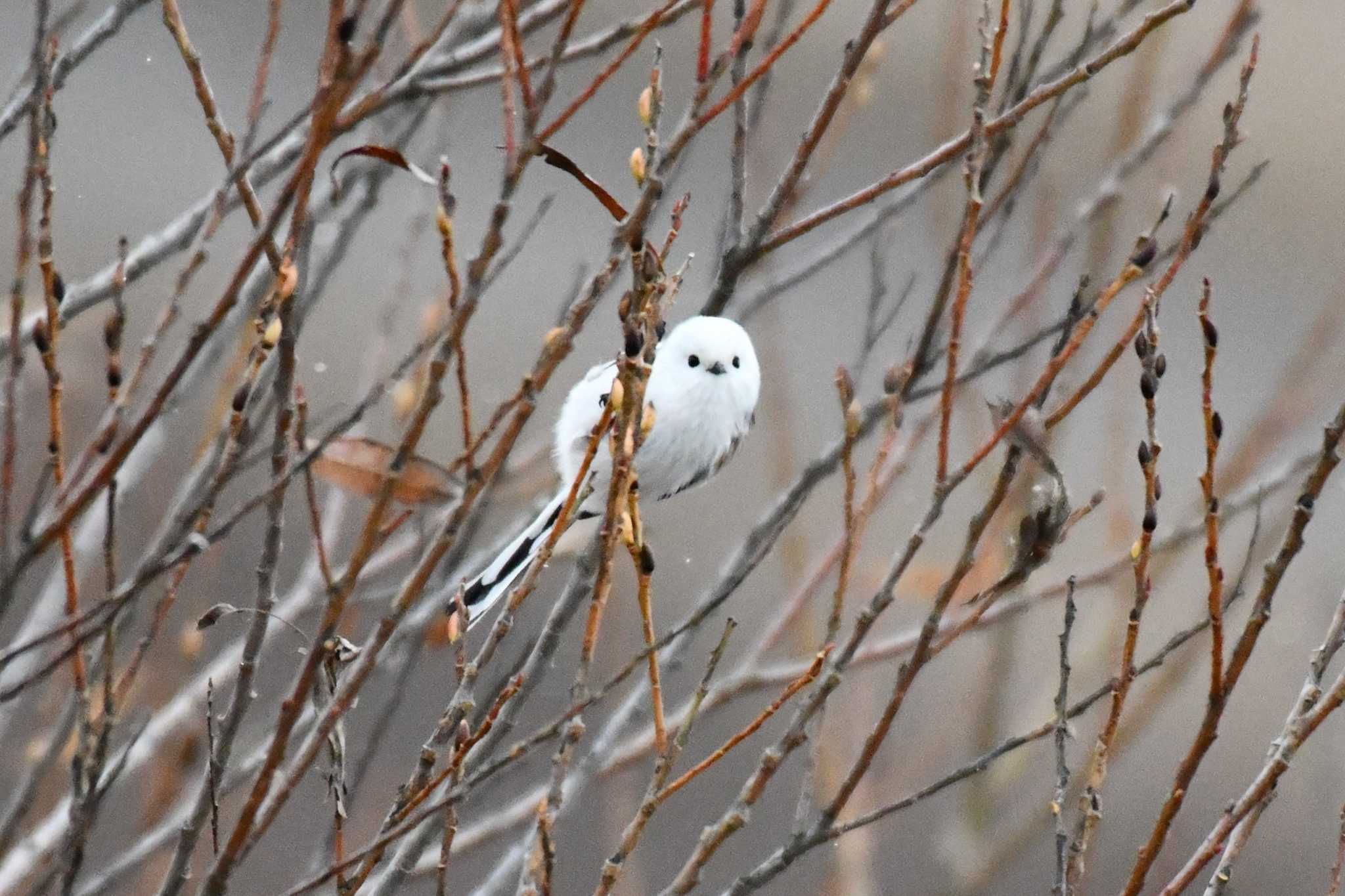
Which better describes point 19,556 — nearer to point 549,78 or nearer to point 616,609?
point 549,78

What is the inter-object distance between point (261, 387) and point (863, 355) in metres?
0.62

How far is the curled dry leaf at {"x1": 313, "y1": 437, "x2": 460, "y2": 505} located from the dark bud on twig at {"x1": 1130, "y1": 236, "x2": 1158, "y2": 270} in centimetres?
68

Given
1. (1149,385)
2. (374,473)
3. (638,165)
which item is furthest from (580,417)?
(1149,385)

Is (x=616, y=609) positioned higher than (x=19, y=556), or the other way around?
(x=616, y=609)

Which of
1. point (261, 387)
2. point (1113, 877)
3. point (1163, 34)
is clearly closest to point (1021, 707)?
point (1163, 34)

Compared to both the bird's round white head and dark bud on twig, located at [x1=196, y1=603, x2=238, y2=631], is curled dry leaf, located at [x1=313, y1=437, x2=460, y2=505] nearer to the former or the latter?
dark bud on twig, located at [x1=196, y1=603, x2=238, y2=631]

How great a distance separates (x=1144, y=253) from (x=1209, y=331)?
8cm

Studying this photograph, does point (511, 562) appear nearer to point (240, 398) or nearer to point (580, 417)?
point (580, 417)

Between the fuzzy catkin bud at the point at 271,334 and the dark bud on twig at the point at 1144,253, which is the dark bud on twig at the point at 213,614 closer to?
the fuzzy catkin bud at the point at 271,334

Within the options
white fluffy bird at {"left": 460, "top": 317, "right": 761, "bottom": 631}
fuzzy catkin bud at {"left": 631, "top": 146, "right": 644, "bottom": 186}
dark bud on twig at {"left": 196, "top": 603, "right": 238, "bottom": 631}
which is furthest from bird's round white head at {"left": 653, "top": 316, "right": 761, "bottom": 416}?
dark bud on twig at {"left": 196, "top": 603, "right": 238, "bottom": 631}

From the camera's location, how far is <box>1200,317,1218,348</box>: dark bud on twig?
1117mm

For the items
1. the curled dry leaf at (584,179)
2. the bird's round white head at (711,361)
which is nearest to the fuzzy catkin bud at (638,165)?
the curled dry leaf at (584,179)

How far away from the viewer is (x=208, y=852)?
3387 millimetres

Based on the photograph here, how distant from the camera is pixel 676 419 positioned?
1999 mm
